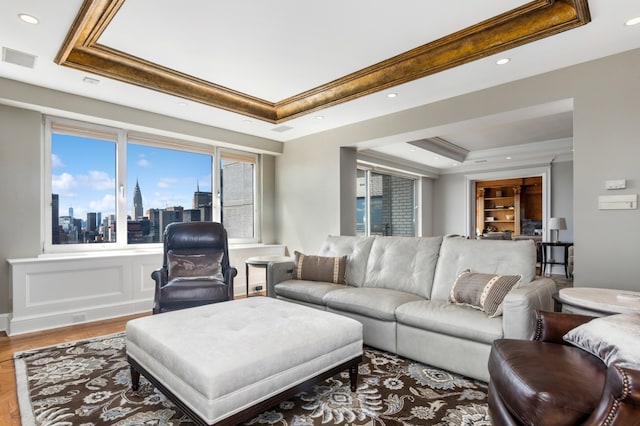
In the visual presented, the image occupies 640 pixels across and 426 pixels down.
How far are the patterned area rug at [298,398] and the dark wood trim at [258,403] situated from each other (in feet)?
0.49

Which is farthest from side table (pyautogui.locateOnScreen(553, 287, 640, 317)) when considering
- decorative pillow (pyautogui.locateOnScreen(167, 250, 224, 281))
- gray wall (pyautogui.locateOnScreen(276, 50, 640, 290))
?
decorative pillow (pyautogui.locateOnScreen(167, 250, 224, 281))

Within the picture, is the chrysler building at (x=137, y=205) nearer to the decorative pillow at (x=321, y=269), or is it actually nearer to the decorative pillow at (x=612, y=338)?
the decorative pillow at (x=321, y=269)

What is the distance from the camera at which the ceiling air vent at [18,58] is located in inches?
110

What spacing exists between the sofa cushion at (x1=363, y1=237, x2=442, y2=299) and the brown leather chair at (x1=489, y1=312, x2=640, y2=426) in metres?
1.37

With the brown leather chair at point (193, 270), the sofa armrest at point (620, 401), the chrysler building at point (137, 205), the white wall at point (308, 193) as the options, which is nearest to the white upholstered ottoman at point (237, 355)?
the brown leather chair at point (193, 270)

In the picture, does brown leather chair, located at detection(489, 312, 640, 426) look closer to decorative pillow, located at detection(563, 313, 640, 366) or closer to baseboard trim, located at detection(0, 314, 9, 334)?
decorative pillow, located at detection(563, 313, 640, 366)

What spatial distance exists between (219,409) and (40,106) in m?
3.67

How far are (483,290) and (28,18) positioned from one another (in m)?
3.77

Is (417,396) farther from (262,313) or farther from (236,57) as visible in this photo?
(236,57)

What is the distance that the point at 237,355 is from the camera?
167 centimetres

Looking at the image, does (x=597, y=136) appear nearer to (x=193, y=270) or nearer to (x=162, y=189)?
(x=193, y=270)

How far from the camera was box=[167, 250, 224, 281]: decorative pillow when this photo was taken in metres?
3.48

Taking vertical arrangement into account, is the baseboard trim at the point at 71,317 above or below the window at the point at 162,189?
below

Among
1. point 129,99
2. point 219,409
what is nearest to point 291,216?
point 129,99
